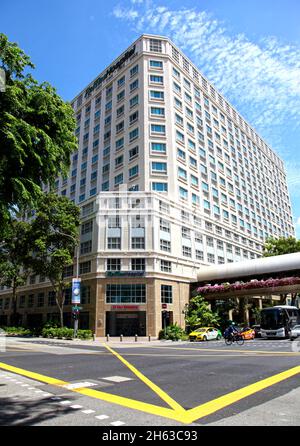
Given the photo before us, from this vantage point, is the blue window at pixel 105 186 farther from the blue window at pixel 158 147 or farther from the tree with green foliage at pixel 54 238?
the tree with green foliage at pixel 54 238

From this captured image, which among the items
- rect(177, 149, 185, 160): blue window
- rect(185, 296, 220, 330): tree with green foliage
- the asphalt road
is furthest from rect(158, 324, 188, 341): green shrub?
rect(177, 149, 185, 160): blue window

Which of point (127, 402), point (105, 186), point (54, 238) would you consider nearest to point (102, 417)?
point (127, 402)

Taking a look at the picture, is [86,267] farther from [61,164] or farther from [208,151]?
[61,164]

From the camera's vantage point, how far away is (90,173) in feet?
192

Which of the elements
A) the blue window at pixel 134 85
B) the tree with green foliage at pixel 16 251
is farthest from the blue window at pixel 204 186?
the tree with green foliage at pixel 16 251

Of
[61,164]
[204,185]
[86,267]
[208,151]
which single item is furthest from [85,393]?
[208,151]

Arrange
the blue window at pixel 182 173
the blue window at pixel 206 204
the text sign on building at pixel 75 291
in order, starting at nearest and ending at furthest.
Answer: the text sign on building at pixel 75 291
the blue window at pixel 182 173
the blue window at pixel 206 204

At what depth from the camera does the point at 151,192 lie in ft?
150

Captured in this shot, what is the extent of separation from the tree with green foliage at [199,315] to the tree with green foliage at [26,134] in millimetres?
34939

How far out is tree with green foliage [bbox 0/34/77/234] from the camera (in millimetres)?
9387

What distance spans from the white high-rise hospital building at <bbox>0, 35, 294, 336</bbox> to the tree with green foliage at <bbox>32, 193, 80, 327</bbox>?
397cm

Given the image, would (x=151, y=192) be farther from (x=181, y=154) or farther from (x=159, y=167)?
(x=181, y=154)

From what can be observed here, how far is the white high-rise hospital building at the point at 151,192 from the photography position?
4303 cm

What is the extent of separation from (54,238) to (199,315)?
67.9 feet
